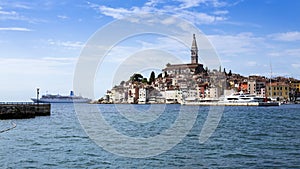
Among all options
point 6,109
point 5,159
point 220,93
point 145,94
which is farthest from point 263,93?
point 5,159

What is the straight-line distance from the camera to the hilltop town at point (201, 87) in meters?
169

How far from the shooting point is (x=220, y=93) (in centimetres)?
17000

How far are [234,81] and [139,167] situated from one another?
170308 mm

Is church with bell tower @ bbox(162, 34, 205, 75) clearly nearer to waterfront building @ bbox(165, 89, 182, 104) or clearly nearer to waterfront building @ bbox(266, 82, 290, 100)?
waterfront building @ bbox(165, 89, 182, 104)

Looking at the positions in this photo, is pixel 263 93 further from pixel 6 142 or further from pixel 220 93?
pixel 6 142

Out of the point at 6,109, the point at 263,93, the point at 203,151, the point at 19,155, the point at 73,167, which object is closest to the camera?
the point at 73,167

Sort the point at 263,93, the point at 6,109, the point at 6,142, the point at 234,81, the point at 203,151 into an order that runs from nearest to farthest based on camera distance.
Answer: the point at 203,151, the point at 6,142, the point at 6,109, the point at 263,93, the point at 234,81

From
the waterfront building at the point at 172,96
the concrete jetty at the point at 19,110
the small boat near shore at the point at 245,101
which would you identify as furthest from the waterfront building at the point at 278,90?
the concrete jetty at the point at 19,110

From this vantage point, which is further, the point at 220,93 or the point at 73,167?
the point at 220,93

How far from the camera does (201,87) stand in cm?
17388

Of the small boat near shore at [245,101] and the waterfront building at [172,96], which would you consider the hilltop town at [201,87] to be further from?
the small boat near shore at [245,101]

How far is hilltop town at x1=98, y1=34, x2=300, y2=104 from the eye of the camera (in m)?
169

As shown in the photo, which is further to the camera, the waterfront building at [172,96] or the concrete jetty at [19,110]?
the waterfront building at [172,96]

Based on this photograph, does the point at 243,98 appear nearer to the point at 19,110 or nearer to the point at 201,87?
the point at 201,87
